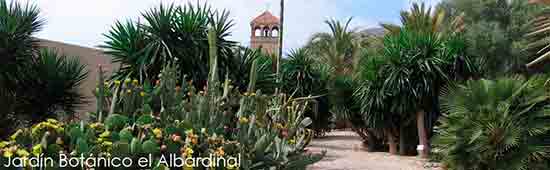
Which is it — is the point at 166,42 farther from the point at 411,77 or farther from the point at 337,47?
the point at 337,47

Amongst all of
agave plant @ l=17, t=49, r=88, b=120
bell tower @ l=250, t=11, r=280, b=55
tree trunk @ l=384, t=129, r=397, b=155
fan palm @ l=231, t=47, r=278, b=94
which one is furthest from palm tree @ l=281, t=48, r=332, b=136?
bell tower @ l=250, t=11, r=280, b=55

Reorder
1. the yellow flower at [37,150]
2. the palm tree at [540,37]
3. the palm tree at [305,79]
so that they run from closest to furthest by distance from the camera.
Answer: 1. the yellow flower at [37,150]
2. the palm tree at [540,37]
3. the palm tree at [305,79]

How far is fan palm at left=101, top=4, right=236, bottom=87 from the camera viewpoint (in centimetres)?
685

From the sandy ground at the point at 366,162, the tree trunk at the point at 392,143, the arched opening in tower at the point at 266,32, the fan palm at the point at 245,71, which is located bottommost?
the sandy ground at the point at 366,162

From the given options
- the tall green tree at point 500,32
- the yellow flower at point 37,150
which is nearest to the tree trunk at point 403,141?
the tall green tree at point 500,32

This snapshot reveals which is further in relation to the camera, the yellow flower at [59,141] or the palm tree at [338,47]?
the palm tree at [338,47]

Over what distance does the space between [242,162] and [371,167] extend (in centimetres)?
677

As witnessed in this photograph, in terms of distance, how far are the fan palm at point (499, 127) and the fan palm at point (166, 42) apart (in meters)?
4.14

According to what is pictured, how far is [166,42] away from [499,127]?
5264 mm

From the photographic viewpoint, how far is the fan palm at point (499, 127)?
717cm

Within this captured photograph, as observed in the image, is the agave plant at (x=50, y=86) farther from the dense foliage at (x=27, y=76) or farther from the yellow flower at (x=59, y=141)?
the yellow flower at (x=59, y=141)

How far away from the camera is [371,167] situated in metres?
9.57

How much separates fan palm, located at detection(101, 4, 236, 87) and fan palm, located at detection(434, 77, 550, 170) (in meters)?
4.14

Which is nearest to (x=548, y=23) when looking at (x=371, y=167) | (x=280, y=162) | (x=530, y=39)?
(x=530, y=39)
